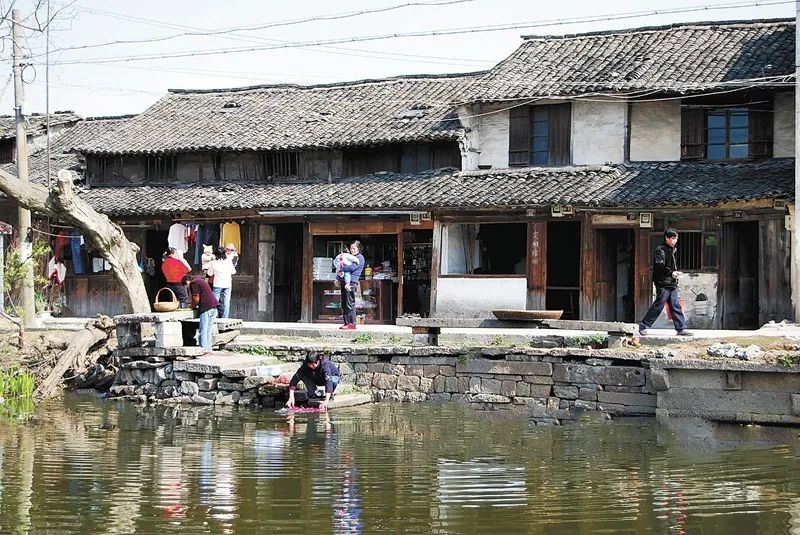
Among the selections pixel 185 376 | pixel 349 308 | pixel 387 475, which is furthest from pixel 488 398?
pixel 387 475

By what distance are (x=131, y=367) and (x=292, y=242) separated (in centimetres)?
1027

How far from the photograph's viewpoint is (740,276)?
2275cm

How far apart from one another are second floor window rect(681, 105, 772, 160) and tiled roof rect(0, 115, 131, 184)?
1601 centimetres

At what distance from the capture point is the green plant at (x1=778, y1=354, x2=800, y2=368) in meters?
14.4

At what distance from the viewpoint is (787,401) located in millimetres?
14445

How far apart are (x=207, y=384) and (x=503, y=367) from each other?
4.71 meters

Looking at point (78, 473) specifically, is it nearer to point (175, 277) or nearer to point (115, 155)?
point (175, 277)

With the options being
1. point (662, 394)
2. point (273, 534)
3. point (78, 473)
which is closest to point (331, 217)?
point (662, 394)

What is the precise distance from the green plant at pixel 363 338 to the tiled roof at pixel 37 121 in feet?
56.7

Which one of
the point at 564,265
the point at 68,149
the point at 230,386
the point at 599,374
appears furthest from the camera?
the point at 68,149

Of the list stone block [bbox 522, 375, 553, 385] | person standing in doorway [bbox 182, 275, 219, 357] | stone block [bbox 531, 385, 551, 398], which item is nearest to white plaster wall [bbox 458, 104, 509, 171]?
person standing in doorway [bbox 182, 275, 219, 357]

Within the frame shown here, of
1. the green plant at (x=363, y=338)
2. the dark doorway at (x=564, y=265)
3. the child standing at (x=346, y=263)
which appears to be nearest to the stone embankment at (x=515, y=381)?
the green plant at (x=363, y=338)

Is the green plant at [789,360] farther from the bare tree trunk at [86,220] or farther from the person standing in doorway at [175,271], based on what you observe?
the bare tree trunk at [86,220]

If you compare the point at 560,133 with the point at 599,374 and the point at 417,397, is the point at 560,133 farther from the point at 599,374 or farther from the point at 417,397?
the point at 599,374
